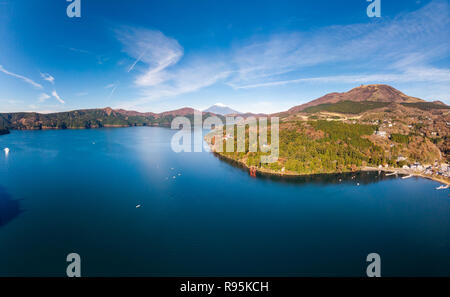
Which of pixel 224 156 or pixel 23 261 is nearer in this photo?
pixel 23 261

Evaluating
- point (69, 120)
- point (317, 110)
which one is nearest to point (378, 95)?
point (317, 110)

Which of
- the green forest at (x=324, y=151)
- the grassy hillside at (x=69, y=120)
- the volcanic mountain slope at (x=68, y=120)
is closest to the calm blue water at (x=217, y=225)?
the green forest at (x=324, y=151)

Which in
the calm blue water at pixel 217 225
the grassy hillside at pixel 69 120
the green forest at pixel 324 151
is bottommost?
the calm blue water at pixel 217 225

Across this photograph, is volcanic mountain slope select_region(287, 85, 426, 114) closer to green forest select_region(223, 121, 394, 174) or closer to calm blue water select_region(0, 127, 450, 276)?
green forest select_region(223, 121, 394, 174)

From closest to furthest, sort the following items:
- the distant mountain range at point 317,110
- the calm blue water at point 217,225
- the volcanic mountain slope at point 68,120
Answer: the calm blue water at point 217,225 → the distant mountain range at point 317,110 → the volcanic mountain slope at point 68,120

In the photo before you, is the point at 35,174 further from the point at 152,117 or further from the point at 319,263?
the point at 152,117

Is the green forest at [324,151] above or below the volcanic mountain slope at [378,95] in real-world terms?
below

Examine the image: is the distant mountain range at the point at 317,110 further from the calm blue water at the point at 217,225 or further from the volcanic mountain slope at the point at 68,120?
the calm blue water at the point at 217,225

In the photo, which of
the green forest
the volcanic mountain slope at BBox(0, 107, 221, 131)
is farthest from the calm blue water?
the volcanic mountain slope at BBox(0, 107, 221, 131)

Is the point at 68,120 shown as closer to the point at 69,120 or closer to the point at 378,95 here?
the point at 69,120
